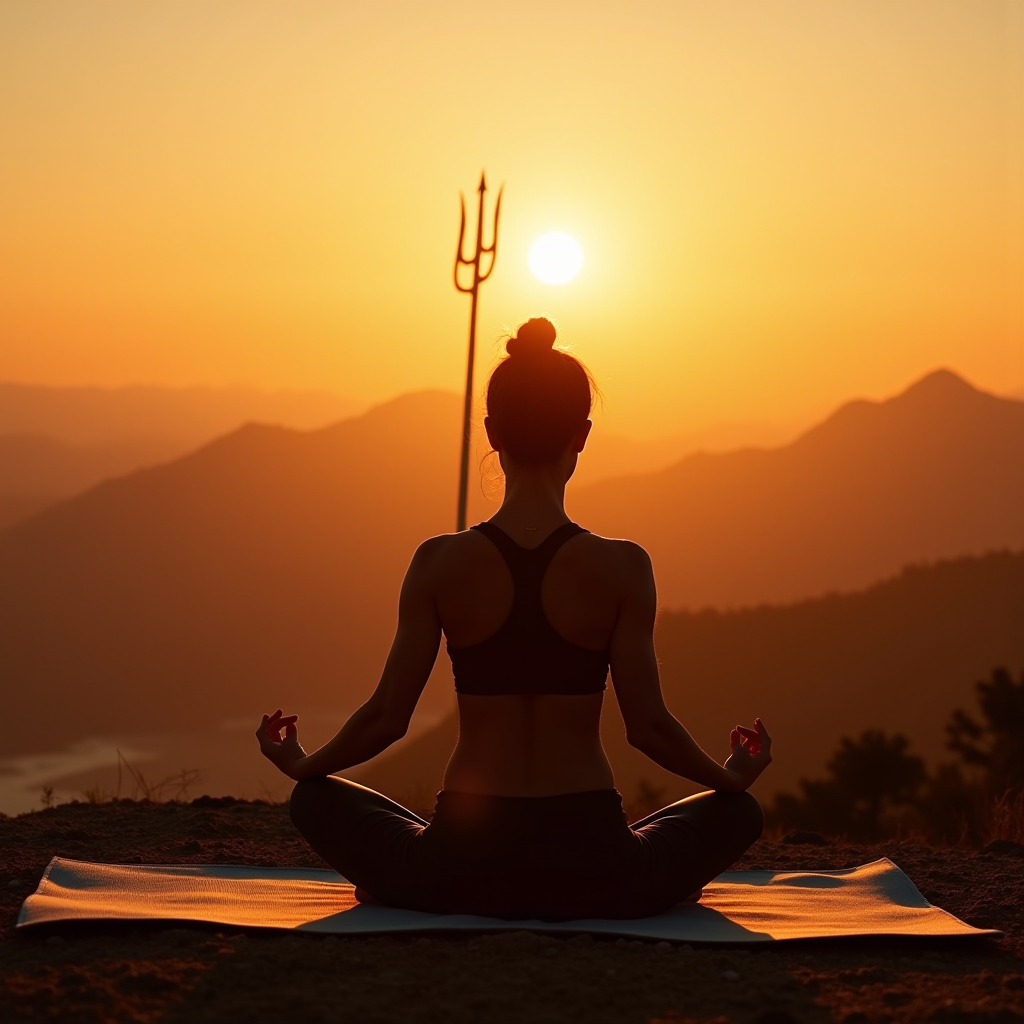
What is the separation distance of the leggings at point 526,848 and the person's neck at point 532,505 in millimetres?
737

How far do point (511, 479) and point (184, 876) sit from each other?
6.06ft

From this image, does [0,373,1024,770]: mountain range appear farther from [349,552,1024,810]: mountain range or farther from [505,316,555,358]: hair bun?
[505,316,555,358]: hair bun

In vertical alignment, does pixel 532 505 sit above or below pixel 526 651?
above

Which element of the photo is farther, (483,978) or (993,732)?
(993,732)

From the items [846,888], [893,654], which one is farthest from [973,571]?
[846,888]

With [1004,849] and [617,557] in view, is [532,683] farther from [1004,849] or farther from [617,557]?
[1004,849]

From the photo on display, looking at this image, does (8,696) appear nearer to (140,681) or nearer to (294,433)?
(140,681)

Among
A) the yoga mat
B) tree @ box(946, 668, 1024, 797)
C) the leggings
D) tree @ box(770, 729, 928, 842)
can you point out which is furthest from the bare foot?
tree @ box(770, 729, 928, 842)

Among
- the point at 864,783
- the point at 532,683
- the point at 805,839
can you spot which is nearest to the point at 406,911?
the point at 532,683

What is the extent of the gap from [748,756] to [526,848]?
2.49 feet

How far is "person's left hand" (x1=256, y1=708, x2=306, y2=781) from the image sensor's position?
13.3ft

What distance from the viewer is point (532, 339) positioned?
3889 millimetres

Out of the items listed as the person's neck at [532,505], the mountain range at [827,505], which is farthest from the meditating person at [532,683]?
the mountain range at [827,505]

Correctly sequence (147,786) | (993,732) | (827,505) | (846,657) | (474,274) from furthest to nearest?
1. (827,505)
2. (846,657)
3. (993,732)
4. (474,274)
5. (147,786)
